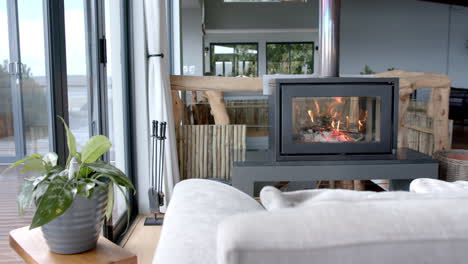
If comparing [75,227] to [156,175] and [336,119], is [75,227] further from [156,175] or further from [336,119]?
[336,119]

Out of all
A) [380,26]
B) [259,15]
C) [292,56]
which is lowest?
[292,56]

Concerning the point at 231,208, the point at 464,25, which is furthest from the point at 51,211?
the point at 464,25

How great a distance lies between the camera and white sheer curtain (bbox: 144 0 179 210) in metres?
3.02

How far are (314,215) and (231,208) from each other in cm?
45

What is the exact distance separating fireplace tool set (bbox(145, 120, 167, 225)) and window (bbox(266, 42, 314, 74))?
878 centimetres

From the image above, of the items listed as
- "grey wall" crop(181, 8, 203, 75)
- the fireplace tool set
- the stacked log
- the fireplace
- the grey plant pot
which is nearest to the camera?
the grey plant pot

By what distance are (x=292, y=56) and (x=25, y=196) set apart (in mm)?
10711

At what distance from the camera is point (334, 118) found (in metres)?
3.24

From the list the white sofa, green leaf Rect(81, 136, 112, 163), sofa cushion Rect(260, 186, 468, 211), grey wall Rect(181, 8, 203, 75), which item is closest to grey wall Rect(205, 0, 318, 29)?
grey wall Rect(181, 8, 203, 75)

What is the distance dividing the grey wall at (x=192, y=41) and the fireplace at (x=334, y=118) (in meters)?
7.29

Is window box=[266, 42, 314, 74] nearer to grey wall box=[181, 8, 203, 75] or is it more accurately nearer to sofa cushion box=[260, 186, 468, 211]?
grey wall box=[181, 8, 203, 75]

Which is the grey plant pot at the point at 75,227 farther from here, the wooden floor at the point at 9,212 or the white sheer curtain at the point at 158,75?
the white sheer curtain at the point at 158,75

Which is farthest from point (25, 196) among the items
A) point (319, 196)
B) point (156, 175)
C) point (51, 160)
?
point (156, 175)

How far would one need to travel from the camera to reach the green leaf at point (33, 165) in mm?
1218
